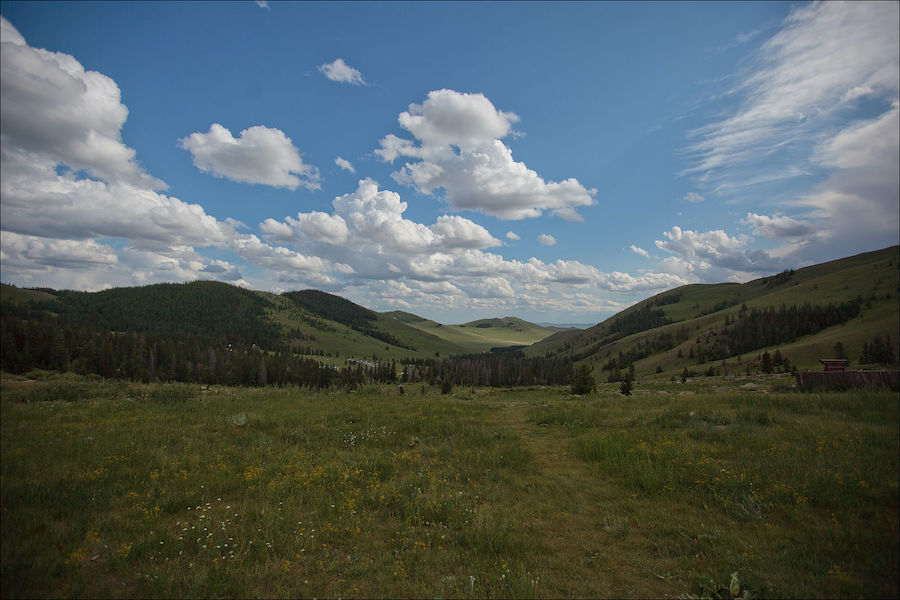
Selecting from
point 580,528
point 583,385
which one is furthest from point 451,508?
point 583,385

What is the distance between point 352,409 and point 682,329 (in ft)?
638

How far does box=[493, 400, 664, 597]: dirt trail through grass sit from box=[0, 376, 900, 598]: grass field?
0.04 m

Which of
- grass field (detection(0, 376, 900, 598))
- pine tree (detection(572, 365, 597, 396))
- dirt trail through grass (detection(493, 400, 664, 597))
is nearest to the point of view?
grass field (detection(0, 376, 900, 598))

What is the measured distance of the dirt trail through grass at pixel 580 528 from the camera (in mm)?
5617

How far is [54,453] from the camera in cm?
885

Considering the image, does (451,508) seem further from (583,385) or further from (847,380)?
(583,385)

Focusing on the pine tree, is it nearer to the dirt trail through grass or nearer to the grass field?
the grass field

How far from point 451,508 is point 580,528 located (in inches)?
110

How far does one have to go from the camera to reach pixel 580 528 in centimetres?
746

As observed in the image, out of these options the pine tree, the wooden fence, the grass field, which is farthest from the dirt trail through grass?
the pine tree

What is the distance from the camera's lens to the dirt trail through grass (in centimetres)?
562

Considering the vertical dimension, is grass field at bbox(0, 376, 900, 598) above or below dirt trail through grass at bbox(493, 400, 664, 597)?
above

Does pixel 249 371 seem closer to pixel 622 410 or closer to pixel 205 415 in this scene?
pixel 205 415

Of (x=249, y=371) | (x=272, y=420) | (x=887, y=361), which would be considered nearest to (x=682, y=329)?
(x=887, y=361)
